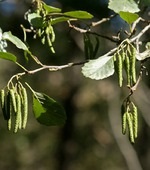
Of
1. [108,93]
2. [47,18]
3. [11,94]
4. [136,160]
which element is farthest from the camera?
[108,93]

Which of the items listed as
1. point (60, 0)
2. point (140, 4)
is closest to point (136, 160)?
point (60, 0)

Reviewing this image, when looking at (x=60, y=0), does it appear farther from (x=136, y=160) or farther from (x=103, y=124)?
(x=103, y=124)

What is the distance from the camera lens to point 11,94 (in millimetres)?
1153

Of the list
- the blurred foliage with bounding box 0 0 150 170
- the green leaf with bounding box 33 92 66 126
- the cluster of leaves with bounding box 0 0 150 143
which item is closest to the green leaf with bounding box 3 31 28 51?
the cluster of leaves with bounding box 0 0 150 143

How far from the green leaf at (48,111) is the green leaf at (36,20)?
151mm

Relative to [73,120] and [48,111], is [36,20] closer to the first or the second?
[48,111]

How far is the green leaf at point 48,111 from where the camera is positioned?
4.18 feet

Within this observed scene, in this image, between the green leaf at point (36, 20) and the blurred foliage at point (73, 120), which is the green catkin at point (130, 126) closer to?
the green leaf at point (36, 20)

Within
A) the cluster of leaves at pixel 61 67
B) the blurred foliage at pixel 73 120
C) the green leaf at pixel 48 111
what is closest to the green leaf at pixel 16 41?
the cluster of leaves at pixel 61 67

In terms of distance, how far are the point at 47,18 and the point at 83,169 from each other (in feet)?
24.2

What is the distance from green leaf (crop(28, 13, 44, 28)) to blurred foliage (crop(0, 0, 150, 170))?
8.68 ft

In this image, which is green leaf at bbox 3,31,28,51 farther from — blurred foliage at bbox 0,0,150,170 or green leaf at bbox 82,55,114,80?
blurred foliage at bbox 0,0,150,170

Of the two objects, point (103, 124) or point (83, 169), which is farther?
point (83, 169)

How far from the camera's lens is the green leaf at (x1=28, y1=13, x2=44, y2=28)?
1.28m
